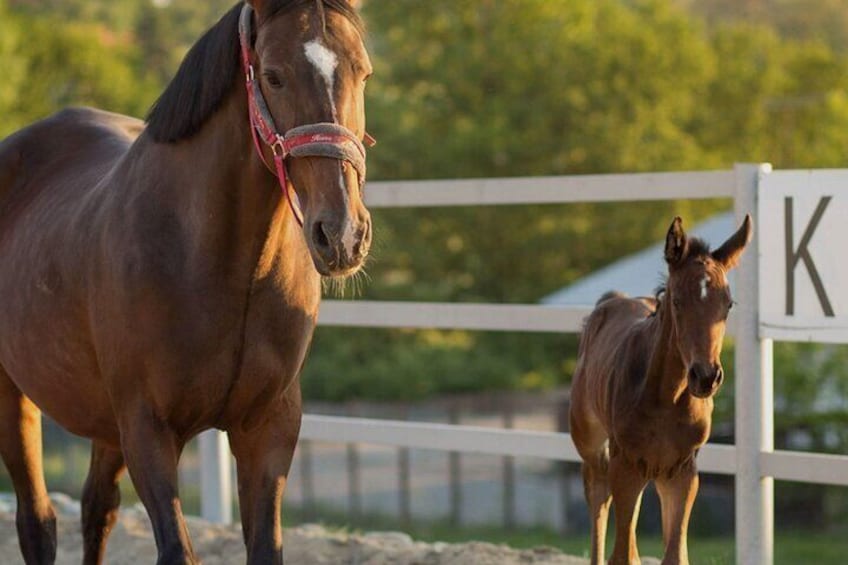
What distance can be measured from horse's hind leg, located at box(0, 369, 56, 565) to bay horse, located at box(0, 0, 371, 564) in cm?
83

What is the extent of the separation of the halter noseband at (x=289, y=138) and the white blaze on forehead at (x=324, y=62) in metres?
0.07

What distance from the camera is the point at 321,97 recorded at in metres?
3.68

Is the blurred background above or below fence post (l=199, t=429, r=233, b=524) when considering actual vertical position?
above

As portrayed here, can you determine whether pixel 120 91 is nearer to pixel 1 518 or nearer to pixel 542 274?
pixel 542 274

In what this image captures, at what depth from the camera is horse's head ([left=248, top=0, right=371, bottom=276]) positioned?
3.51 metres

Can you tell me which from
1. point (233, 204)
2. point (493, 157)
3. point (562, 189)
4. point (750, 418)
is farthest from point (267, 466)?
point (493, 157)

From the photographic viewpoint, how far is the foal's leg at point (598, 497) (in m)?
5.43

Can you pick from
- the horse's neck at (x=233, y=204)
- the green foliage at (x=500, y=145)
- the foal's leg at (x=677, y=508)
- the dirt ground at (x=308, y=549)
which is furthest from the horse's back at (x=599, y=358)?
the green foliage at (x=500, y=145)

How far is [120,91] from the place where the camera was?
1502 inches

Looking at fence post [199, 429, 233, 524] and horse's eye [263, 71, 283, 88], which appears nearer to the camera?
horse's eye [263, 71, 283, 88]

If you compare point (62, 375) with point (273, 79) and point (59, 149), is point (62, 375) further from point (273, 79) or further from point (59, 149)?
point (273, 79)

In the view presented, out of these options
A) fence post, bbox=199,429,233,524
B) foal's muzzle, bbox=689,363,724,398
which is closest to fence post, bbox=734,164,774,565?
foal's muzzle, bbox=689,363,724,398

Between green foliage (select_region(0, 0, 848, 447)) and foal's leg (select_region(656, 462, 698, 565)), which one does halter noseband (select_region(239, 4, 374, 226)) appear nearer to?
foal's leg (select_region(656, 462, 698, 565))

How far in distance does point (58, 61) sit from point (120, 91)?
1721 mm
